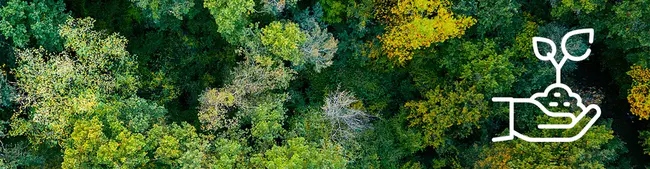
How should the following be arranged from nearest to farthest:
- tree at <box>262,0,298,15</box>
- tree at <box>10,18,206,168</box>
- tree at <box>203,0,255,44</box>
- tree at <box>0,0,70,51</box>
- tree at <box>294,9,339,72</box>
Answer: tree at <box>10,18,206,168</box> → tree at <box>203,0,255,44</box> → tree at <box>0,0,70,51</box> → tree at <box>262,0,298,15</box> → tree at <box>294,9,339,72</box>

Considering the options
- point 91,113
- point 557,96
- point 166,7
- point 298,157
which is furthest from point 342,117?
point 91,113

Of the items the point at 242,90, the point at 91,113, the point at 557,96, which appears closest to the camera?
the point at 91,113

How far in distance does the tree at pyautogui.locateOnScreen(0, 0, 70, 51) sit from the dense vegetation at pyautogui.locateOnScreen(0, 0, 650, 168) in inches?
2.8

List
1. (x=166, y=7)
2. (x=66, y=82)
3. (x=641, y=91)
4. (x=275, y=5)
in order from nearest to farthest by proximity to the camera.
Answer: (x=66, y=82), (x=275, y=5), (x=166, y=7), (x=641, y=91)

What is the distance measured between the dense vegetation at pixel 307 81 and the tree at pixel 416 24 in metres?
0.09

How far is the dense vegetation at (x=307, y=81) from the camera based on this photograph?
78.2 feet

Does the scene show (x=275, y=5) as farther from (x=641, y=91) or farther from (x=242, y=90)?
(x=641, y=91)

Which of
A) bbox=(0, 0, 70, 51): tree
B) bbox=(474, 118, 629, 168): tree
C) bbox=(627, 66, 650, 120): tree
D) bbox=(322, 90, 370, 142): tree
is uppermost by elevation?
bbox=(0, 0, 70, 51): tree

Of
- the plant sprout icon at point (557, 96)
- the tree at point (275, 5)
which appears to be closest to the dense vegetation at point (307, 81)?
the tree at point (275, 5)

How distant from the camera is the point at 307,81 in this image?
29.5 metres

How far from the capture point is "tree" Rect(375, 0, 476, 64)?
25922 mm

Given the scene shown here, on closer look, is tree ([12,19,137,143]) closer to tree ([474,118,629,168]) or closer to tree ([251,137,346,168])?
tree ([251,137,346,168])

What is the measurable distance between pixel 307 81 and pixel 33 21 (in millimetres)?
12496

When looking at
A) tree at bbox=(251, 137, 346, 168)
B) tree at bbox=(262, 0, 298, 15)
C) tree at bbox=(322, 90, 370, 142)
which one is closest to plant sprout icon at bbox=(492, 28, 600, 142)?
tree at bbox=(322, 90, 370, 142)
